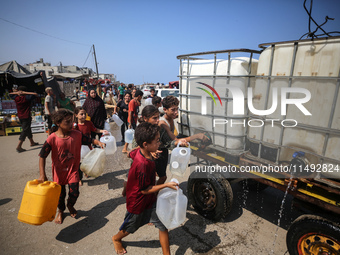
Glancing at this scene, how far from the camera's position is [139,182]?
6.70ft

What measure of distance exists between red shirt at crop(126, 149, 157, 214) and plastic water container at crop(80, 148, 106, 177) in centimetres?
134

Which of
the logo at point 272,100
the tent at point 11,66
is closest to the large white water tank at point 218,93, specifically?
the logo at point 272,100

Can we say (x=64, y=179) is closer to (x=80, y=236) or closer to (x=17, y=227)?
(x=80, y=236)

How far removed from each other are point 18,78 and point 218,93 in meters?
11.6

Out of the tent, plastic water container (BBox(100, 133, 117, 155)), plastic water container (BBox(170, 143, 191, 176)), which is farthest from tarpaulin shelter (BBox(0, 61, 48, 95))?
plastic water container (BBox(170, 143, 191, 176))

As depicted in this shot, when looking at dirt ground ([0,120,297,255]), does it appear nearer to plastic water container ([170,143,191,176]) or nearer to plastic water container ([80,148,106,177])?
plastic water container ([80,148,106,177])

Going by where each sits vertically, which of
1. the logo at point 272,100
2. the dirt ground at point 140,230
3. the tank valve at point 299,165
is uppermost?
the logo at point 272,100

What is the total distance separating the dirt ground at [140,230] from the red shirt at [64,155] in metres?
0.77

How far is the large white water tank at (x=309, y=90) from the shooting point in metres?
1.94

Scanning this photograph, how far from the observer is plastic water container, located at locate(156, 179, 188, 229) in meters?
2.11

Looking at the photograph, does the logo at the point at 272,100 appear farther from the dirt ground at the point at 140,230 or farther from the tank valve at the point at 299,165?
the dirt ground at the point at 140,230

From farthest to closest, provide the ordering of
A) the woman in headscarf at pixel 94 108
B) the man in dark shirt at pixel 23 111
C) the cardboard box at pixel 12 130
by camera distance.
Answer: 1. the cardboard box at pixel 12 130
2. the man in dark shirt at pixel 23 111
3. the woman in headscarf at pixel 94 108

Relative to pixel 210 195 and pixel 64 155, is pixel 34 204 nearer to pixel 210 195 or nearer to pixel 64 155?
pixel 64 155

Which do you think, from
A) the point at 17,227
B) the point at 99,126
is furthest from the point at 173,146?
the point at 99,126
